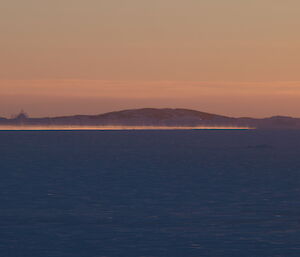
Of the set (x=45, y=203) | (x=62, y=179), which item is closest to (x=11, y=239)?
(x=45, y=203)

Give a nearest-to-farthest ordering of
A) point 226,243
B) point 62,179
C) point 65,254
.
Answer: point 65,254
point 226,243
point 62,179

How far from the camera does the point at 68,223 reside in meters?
43.3

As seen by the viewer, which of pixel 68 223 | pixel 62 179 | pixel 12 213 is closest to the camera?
pixel 68 223

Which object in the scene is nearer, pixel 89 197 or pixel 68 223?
pixel 68 223

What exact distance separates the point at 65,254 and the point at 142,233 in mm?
6541

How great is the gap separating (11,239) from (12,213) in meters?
9.94

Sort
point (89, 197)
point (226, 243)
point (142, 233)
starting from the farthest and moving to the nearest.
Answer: point (89, 197) → point (142, 233) → point (226, 243)

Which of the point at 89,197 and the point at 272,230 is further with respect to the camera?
the point at 89,197

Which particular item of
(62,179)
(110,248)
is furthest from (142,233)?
(62,179)

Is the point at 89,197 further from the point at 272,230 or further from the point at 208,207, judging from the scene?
the point at 272,230

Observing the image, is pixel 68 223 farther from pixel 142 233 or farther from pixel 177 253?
pixel 177 253

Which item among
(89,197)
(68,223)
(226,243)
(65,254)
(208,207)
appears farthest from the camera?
(89,197)

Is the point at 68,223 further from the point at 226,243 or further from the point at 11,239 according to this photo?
the point at 226,243

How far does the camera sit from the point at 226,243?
121 feet
